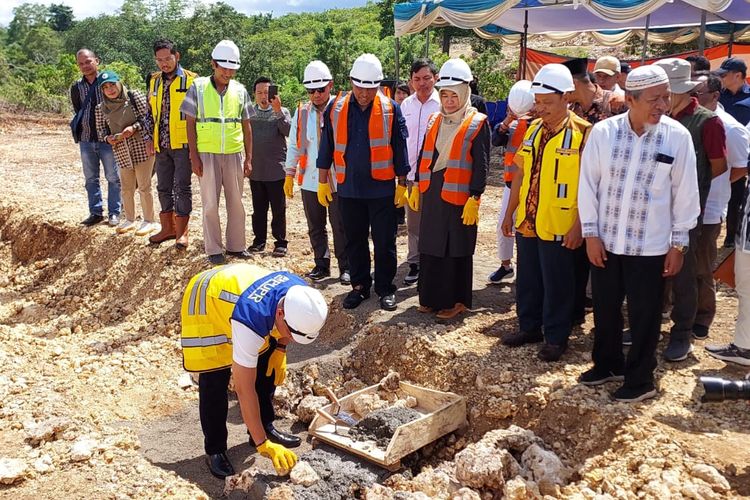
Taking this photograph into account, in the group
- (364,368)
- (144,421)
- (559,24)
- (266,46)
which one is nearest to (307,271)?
(364,368)

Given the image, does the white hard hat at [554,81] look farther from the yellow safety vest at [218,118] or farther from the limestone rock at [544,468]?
the yellow safety vest at [218,118]

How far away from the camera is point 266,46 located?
24203 millimetres

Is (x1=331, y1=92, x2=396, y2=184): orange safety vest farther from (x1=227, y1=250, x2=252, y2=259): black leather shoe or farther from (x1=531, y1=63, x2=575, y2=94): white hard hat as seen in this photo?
(x1=227, y1=250, x2=252, y2=259): black leather shoe

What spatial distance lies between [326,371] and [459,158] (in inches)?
72.0

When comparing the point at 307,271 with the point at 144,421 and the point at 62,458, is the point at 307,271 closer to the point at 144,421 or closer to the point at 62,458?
the point at 144,421

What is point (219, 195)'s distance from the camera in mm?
6348

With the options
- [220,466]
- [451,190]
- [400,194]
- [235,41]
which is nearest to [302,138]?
[400,194]

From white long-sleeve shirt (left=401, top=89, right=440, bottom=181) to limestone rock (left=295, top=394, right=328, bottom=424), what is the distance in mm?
2349

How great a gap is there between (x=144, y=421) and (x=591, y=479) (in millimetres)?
2883

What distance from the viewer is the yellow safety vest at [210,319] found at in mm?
3391

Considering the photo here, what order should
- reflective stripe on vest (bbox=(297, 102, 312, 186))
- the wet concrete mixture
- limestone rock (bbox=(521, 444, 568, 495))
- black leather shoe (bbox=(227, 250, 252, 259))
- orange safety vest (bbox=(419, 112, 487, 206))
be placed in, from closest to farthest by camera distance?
limestone rock (bbox=(521, 444, 568, 495))
the wet concrete mixture
orange safety vest (bbox=(419, 112, 487, 206))
reflective stripe on vest (bbox=(297, 102, 312, 186))
black leather shoe (bbox=(227, 250, 252, 259))

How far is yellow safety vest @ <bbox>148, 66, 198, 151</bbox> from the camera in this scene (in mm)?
6316

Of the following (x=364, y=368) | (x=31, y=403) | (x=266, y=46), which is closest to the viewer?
(x=31, y=403)

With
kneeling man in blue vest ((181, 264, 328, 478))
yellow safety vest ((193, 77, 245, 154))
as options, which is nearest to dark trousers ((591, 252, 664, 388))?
kneeling man in blue vest ((181, 264, 328, 478))
